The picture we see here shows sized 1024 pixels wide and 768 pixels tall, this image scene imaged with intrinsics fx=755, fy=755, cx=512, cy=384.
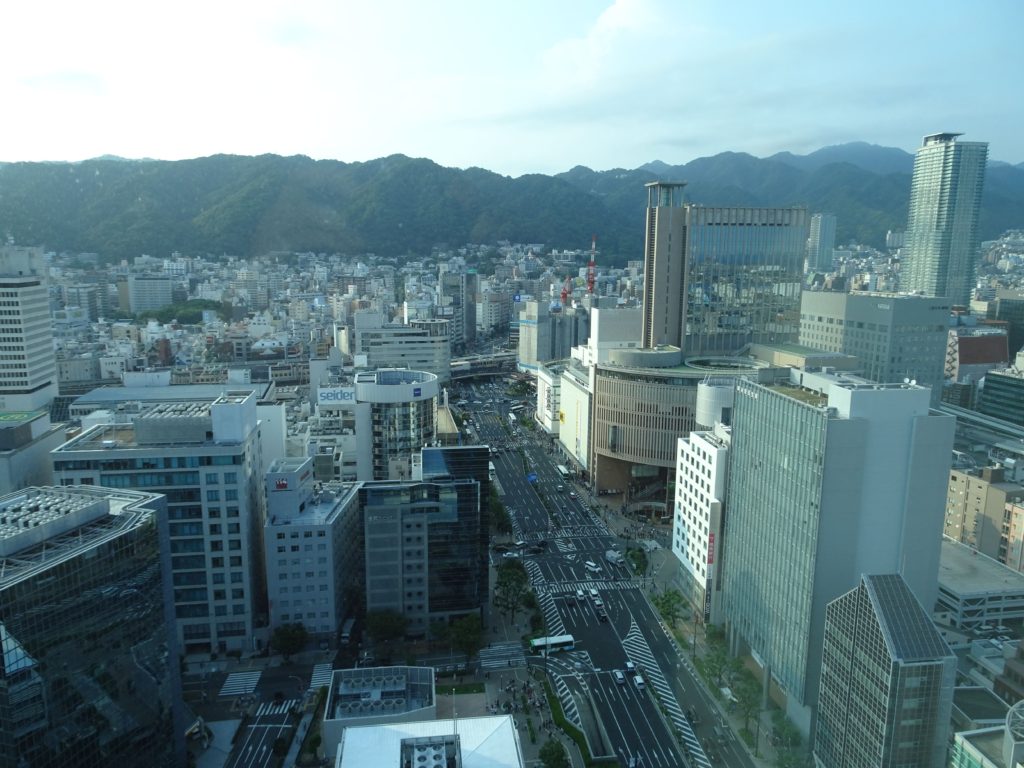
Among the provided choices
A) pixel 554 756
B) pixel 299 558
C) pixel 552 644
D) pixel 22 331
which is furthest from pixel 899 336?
pixel 22 331

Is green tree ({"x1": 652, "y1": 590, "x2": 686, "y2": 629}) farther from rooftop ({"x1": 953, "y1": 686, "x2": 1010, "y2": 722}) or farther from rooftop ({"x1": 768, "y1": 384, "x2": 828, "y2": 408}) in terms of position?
rooftop ({"x1": 953, "y1": 686, "x2": 1010, "y2": 722})

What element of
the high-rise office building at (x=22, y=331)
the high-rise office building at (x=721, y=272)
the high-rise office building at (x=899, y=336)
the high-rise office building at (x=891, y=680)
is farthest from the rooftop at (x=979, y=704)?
the high-rise office building at (x=22, y=331)

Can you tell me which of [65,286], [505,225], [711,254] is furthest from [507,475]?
[505,225]

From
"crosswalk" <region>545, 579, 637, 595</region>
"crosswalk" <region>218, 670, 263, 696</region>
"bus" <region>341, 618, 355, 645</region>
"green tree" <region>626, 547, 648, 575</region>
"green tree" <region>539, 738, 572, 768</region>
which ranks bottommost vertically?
"crosswalk" <region>218, 670, 263, 696</region>

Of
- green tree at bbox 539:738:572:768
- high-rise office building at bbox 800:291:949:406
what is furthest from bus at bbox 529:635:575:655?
high-rise office building at bbox 800:291:949:406

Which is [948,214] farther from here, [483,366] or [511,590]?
[511,590]

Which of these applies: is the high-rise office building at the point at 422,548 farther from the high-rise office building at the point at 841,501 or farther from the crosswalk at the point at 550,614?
the high-rise office building at the point at 841,501
